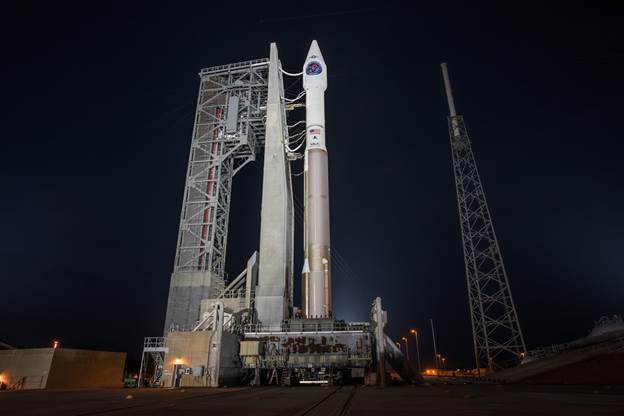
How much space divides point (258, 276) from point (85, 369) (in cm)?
1438

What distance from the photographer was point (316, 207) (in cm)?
3409

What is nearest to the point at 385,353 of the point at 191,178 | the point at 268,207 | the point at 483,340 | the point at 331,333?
the point at 331,333

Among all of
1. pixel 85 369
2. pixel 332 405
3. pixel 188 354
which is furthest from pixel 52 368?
pixel 332 405

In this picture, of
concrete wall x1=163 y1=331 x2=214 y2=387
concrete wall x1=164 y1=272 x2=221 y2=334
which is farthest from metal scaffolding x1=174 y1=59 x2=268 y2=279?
concrete wall x1=163 y1=331 x2=214 y2=387

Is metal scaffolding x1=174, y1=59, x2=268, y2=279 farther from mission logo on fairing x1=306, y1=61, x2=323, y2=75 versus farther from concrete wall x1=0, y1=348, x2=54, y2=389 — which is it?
concrete wall x1=0, y1=348, x2=54, y2=389

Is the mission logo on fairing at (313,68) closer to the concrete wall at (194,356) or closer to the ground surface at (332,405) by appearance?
the concrete wall at (194,356)

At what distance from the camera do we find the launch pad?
25.9m

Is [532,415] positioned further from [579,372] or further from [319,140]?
[319,140]

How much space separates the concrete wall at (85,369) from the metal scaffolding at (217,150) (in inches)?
474

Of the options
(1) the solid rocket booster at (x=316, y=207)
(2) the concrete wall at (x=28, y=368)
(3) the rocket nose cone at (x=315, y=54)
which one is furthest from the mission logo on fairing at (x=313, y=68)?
(2) the concrete wall at (x=28, y=368)

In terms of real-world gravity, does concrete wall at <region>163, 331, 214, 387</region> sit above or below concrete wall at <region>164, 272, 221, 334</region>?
below

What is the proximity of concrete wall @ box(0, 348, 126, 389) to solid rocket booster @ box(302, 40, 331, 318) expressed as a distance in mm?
15111

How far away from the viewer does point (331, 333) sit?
26.9 m

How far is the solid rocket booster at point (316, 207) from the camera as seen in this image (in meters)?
31.3
